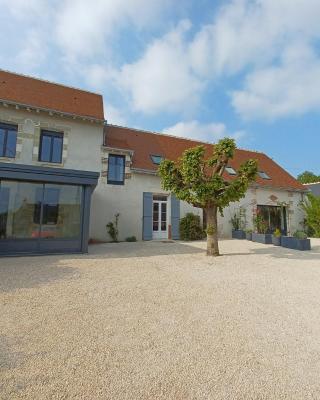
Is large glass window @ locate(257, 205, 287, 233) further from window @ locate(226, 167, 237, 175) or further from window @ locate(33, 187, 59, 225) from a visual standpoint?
window @ locate(33, 187, 59, 225)

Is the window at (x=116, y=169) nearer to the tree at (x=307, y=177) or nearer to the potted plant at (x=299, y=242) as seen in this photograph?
the potted plant at (x=299, y=242)

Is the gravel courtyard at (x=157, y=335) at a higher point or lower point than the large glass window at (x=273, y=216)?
lower

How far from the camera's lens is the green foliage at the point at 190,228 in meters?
12.8

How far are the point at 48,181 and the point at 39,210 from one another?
0.95 metres

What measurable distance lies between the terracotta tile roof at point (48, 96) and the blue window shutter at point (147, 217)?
14.7ft

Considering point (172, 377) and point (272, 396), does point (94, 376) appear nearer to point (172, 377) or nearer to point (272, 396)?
point (172, 377)

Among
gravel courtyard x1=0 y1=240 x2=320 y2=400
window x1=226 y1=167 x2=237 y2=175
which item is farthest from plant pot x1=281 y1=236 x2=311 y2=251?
window x1=226 y1=167 x2=237 y2=175

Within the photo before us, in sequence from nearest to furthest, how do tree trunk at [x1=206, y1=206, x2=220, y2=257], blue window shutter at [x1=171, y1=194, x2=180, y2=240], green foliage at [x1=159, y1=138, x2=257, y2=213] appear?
green foliage at [x1=159, y1=138, x2=257, y2=213], tree trunk at [x1=206, y1=206, x2=220, y2=257], blue window shutter at [x1=171, y1=194, x2=180, y2=240]

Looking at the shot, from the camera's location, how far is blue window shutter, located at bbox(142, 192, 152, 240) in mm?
12336

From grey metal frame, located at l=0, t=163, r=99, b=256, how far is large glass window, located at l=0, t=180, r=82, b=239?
0.50 ft

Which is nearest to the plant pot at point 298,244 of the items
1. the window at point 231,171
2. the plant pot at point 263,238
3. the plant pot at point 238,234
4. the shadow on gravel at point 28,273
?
the plant pot at point 263,238

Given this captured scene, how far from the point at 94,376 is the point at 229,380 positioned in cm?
115

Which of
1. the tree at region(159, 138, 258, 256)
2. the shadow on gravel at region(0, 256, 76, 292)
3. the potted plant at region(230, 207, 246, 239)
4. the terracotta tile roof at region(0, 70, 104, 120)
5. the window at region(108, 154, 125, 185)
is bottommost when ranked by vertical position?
the shadow on gravel at region(0, 256, 76, 292)

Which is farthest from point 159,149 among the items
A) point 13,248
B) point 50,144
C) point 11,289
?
point 11,289
